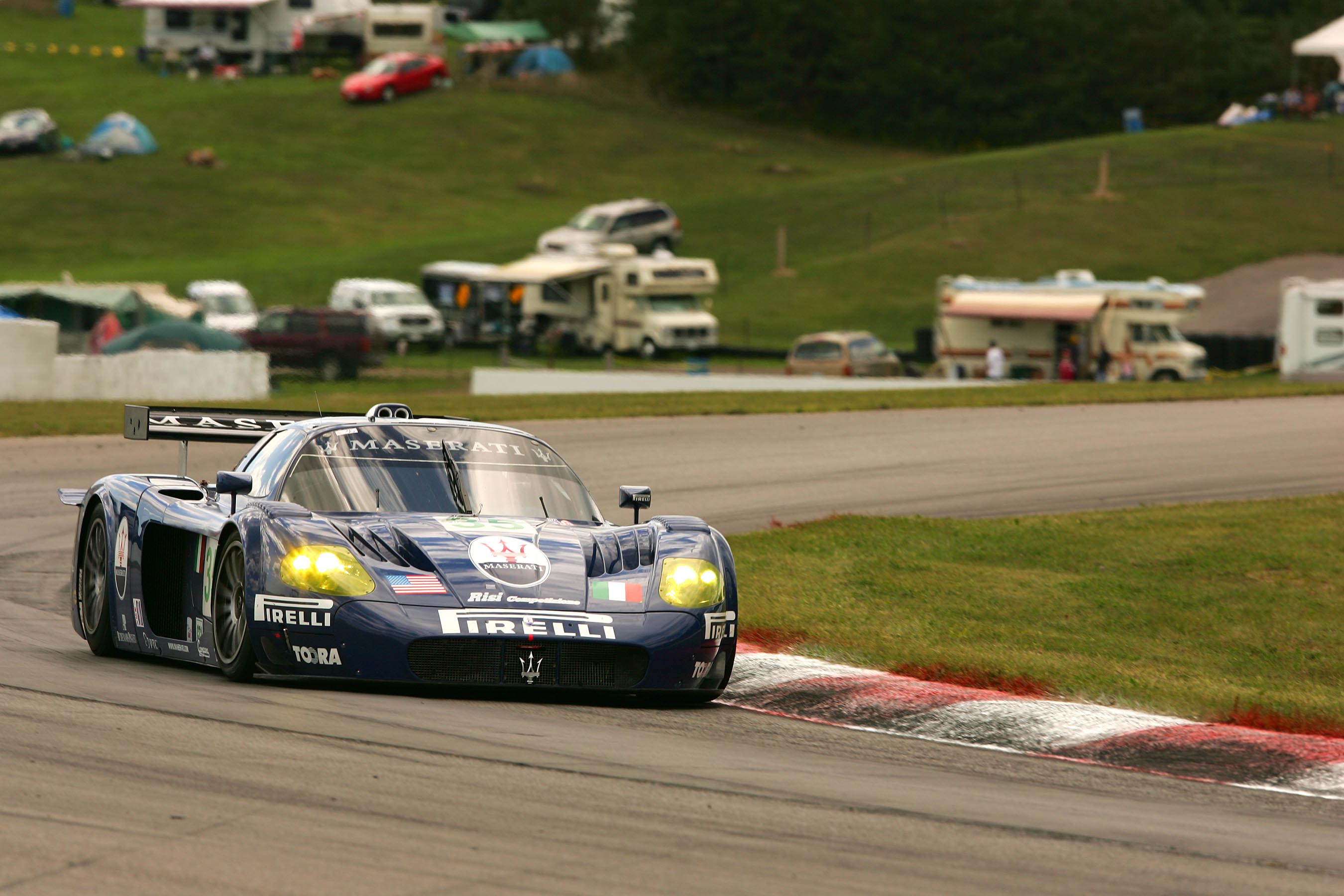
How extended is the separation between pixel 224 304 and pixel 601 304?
30.6 feet

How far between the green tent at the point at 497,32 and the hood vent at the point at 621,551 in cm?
9550

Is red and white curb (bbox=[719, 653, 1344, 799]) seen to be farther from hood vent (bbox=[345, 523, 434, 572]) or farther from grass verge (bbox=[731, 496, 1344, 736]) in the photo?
hood vent (bbox=[345, 523, 434, 572])

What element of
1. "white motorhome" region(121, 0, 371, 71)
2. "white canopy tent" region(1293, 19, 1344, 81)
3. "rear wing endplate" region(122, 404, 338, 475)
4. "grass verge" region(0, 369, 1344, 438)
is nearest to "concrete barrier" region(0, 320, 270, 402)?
Answer: "grass verge" region(0, 369, 1344, 438)

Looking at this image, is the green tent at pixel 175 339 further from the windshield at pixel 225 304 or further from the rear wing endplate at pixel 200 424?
the rear wing endplate at pixel 200 424

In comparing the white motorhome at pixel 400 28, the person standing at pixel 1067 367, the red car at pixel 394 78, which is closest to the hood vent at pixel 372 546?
the person standing at pixel 1067 367

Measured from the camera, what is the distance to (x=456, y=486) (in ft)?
28.3

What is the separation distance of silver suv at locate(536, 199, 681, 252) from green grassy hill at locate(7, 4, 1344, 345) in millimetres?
2147

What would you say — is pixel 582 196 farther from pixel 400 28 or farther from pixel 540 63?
pixel 540 63

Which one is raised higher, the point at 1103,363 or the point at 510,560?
the point at 510,560

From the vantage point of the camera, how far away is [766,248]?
207ft

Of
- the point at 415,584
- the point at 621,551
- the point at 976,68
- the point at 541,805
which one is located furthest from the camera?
the point at 976,68

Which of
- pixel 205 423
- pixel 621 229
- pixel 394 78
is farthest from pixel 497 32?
pixel 205 423

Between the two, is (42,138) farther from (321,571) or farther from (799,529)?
(321,571)

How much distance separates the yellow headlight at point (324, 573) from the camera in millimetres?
7512
